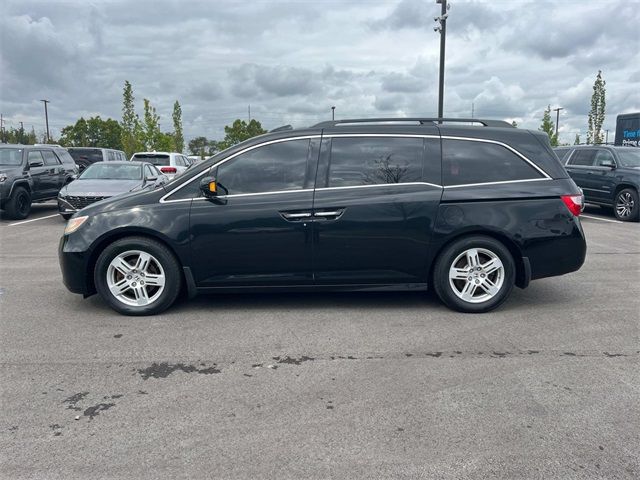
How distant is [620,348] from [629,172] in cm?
1020

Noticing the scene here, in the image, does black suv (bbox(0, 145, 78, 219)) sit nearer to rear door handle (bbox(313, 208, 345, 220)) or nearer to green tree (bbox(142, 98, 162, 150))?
rear door handle (bbox(313, 208, 345, 220))

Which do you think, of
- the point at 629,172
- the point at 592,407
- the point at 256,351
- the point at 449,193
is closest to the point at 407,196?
the point at 449,193

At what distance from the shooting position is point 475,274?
205 inches

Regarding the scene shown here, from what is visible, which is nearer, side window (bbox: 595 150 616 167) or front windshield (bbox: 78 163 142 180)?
front windshield (bbox: 78 163 142 180)

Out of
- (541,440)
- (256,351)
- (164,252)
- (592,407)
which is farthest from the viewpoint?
(164,252)

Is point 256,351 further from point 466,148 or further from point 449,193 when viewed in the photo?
point 466,148

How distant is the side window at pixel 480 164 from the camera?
5223 mm

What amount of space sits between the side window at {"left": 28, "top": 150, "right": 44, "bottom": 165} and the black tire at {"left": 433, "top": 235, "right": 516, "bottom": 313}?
462 inches

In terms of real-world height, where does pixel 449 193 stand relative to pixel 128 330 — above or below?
above

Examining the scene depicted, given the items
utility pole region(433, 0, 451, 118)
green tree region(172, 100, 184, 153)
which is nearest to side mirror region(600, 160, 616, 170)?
utility pole region(433, 0, 451, 118)

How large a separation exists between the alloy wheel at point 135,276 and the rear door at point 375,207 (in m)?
1.49

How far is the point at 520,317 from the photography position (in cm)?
513

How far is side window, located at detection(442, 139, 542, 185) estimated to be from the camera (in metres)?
5.22

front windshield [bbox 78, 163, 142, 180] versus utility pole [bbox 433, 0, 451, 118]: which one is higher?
utility pole [bbox 433, 0, 451, 118]
